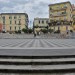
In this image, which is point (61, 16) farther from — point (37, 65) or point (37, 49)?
point (37, 65)

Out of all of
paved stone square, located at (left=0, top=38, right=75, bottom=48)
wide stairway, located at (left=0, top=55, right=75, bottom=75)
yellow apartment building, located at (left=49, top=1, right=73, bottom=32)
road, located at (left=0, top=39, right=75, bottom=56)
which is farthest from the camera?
yellow apartment building, located at (left=49, top=1, right=73, bottom=32)

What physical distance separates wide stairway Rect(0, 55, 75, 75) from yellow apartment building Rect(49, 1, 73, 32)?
240ft

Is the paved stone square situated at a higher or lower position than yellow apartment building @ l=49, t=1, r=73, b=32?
lower

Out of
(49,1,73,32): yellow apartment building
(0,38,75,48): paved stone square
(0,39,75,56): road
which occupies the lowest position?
(0,38,75,48): paved stone square

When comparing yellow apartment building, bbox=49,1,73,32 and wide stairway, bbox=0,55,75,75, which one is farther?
yellow apartment building, bbox=49,1,73,32

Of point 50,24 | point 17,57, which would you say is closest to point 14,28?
point 50,24

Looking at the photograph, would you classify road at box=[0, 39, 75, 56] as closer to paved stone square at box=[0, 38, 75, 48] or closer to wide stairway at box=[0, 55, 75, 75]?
paved stone square at box=[0, 38, 75, 48]

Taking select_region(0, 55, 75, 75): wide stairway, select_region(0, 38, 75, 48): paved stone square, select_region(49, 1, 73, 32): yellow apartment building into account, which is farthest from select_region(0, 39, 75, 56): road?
select_region(49, 1, 73, 32): yellow apartment building

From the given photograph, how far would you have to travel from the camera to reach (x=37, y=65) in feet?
19.4

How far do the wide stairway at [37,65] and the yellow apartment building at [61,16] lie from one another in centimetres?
7329

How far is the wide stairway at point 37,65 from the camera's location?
5559 millimetres

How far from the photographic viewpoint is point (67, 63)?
19.9 ft

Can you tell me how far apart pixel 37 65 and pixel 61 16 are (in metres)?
79.9

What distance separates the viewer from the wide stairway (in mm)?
5559
